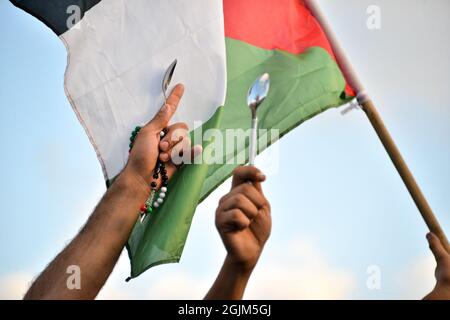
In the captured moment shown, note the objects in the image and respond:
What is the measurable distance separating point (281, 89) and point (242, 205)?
1.78 metres

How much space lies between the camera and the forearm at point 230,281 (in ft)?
8.41

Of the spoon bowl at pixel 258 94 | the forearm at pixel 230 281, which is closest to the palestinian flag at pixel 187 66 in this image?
the spoon bowl at pixel 258 94

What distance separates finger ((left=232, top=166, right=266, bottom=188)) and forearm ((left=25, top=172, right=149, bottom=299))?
3.37 feet

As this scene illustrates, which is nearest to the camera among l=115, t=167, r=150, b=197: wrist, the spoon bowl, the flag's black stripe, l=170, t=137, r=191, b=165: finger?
the spoon bowl

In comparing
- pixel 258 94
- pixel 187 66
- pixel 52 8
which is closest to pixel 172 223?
pixel 258 94

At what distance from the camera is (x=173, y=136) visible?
3580mm

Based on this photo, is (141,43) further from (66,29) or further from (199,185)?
(199,185)

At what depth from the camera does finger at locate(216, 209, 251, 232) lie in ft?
7.58

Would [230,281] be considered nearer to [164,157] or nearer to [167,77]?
[164,157]

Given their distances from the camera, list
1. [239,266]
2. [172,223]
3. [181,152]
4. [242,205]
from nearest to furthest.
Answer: [242,205] < [239,266] < [172,223] < [181,152]

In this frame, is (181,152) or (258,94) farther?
(181,152)

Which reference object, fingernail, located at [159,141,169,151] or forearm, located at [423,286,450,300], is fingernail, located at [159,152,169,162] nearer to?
fingernail, located at [159,141,169,151]

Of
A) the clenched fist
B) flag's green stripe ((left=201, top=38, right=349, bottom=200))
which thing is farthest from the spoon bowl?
flag's green stripe ((left=201, top=38, right=349, bottom=200))
